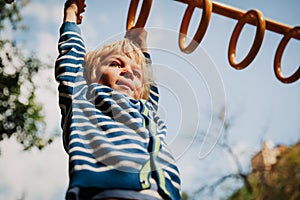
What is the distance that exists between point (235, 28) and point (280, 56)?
0.57 ft

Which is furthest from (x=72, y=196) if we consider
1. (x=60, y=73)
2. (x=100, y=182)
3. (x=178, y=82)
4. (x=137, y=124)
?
(x=178, y=82)

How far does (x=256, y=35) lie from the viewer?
995 millimetres

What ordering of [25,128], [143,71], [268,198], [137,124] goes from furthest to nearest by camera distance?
[268,198]
[25,128]
[143,71]
[137,124]

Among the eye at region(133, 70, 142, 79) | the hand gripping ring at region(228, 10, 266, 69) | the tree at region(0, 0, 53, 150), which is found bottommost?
the tree at region(0, 0, 53, 150)

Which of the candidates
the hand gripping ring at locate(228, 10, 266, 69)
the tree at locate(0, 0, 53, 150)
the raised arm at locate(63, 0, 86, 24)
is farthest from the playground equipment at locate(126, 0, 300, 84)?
the tree at locate(0, 0, 53, 150)

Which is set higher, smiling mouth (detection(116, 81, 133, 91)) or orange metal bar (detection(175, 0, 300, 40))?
orange metal bar (detection(175, 0, 300, 40))

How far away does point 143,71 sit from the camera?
90 cm

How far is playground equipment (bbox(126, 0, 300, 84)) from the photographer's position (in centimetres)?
92

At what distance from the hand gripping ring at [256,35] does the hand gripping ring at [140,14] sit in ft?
0.86

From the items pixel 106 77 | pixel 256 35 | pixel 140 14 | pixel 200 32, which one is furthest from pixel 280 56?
pixel 106 77

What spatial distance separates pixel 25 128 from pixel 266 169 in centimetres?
313

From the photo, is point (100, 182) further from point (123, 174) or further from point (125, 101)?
point (125, 101)

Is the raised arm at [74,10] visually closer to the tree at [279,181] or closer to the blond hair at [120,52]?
the blond hair at [120,52]

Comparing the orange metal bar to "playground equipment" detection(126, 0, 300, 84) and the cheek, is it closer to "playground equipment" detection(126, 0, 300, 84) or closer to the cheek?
"playground equipment" detection(126, 0, 300, 84)
